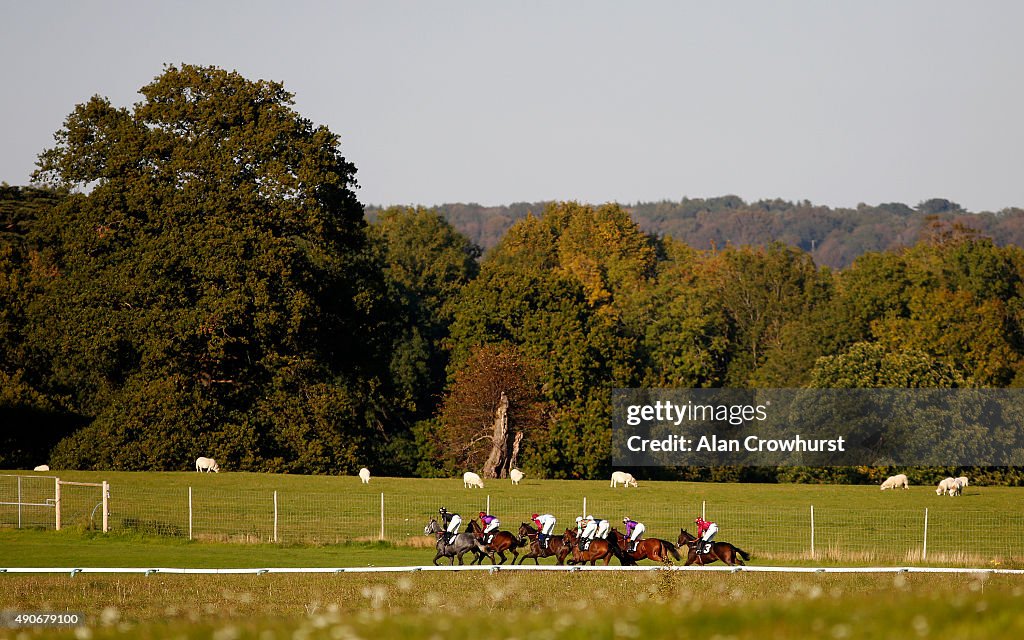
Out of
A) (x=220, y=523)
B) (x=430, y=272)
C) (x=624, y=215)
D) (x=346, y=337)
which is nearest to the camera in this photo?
(x=220, y=523)

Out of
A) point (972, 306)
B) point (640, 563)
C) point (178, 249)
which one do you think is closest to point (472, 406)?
point (178, 249)

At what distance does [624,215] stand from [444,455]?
5002 centimetres

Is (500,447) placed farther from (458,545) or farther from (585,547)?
(585,547)

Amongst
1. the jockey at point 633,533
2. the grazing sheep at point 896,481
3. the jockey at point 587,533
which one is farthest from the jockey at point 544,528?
the grazing sheep at point 896,481

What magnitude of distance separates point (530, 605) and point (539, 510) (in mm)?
28438

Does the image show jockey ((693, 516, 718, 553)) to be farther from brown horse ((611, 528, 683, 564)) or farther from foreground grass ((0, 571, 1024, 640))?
foreground grass ((0, 571, 1024, 640))

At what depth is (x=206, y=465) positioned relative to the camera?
59.2 meters

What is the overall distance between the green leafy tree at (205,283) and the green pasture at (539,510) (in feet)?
16.8

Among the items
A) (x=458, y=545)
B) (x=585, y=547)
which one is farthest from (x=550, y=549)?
(x=458, y=545)

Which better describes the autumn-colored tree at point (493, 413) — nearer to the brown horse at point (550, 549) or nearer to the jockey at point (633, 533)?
the brown horse at point (550, 549)

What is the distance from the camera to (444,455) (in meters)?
75.6

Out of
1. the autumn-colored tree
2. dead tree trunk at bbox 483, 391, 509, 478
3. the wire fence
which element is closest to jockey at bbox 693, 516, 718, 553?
the wire fence

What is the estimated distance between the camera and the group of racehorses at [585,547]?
27656 millimetres

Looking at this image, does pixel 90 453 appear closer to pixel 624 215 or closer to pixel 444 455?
pixel 444 455
